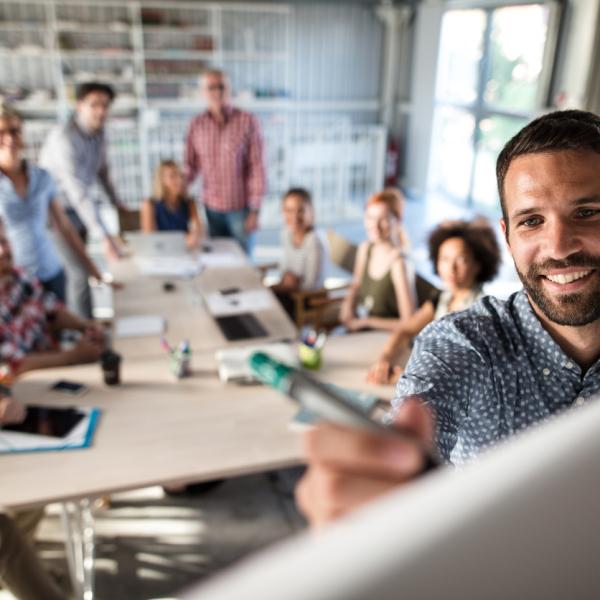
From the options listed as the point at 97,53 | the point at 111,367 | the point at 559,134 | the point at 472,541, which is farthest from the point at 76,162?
the point at 97,53

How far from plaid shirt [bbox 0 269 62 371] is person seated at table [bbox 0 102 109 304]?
1.82 ft

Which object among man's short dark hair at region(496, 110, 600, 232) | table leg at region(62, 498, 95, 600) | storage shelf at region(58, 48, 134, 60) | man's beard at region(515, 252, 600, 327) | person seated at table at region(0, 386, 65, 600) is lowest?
table leg at region(62, 498, 95, 600)

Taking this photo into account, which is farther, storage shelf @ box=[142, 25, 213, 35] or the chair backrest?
storage shelf @ box=[142, 25, 213, 35]

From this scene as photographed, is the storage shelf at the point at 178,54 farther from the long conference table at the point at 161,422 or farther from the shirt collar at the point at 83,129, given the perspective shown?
the long conference table at the point at 161,422

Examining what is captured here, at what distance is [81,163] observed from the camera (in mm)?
3717

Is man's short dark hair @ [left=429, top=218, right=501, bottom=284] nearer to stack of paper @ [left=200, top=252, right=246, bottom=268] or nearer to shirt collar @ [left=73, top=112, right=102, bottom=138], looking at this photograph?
stack of paper @ [left=200, top=252, right=246, bottom=268]

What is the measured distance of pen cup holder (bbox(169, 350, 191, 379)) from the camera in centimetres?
212

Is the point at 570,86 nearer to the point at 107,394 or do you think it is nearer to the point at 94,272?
the point at 94,272

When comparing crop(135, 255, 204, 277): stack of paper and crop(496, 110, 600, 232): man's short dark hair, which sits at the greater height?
crop(496, 110, 600, 232): man's short dark hair

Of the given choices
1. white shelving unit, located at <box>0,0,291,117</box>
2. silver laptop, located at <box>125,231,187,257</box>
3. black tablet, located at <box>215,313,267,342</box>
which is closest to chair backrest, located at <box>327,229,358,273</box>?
silver laptop, located at <box>125,231,187,257</box>

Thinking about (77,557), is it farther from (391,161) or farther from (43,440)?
(391,161)

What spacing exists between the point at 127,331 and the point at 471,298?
4.54ft

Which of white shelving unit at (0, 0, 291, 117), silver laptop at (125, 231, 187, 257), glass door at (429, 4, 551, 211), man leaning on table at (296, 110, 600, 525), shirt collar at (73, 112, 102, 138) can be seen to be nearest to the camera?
man leaning on table at (296, 110, 600, 525)

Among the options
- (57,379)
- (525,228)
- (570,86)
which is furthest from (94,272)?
(570,86)
